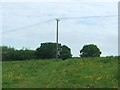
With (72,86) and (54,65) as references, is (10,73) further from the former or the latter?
(72,86)

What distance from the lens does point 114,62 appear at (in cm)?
2291

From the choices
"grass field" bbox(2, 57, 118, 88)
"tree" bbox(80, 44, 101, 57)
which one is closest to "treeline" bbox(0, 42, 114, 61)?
"tree" bbox(80, 44, 101, 57)

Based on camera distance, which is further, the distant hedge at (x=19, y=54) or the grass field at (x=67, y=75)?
the distant hedge at (x=19, y=54)

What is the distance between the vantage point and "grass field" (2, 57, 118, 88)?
59.9 feet

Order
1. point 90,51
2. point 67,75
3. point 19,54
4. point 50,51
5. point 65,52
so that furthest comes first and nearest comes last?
point 19,54
point 50,51
point 65,52
point 90,51
point 67,75

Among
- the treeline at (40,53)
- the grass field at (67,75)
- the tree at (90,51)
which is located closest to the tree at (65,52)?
the treeline at (40,53)

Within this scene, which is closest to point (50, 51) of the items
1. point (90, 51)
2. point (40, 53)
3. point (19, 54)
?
point (40, 53)

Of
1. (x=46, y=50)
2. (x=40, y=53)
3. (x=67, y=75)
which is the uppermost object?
(x=46, y=50)

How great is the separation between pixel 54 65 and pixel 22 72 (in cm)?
278

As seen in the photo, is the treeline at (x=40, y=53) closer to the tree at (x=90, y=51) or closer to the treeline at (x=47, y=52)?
the treeline at (x=47, y=52)

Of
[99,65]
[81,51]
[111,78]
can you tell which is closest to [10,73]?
[99,65]

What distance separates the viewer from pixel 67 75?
20.6m

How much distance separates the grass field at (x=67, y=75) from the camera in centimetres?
1826

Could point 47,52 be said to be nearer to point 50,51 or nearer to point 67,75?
point 50,51
